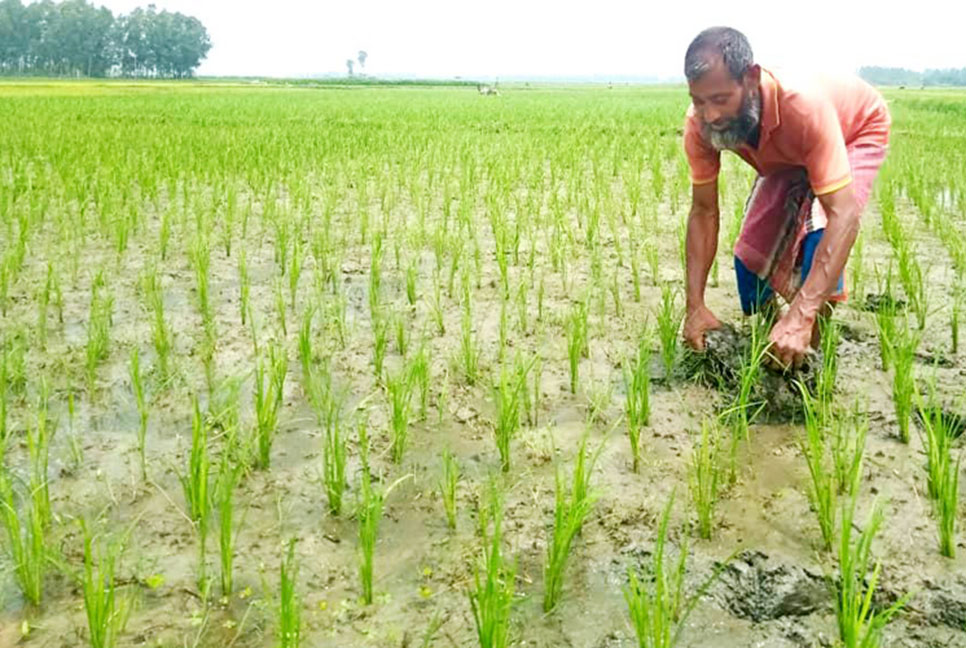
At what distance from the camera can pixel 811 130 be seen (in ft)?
8.27

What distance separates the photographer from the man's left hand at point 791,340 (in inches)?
94.7

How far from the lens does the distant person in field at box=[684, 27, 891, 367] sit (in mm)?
2422

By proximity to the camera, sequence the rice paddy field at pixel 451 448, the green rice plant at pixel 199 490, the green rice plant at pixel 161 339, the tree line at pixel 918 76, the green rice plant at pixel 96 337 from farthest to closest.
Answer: the tree line at pixel 918 76, the green rice plant at pixel 161 339, the green rice plant at pixel 96 337, the green rice plant at pixel 199 490, the rice paddy field at pixel 451 448

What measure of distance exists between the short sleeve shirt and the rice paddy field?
0.47 m

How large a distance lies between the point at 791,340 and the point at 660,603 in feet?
4.15

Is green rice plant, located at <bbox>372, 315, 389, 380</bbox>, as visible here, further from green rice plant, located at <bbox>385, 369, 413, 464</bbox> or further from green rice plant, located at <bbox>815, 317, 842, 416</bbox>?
green rice plant, located at <bbox>815, 317, 842, 416</bbox>

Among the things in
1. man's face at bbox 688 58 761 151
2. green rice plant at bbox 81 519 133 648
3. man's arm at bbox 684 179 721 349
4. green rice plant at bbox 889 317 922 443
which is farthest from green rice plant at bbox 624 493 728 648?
man's face at bbox 688 58 761 151

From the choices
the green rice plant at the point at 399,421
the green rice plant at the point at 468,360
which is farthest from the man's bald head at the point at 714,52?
the green rice plant at the point at 399,421

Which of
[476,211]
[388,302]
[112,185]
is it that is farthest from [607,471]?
[112,185]

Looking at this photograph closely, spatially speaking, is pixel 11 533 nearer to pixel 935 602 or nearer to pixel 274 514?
pixel 274 514

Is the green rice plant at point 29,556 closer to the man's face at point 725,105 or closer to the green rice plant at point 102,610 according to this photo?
the green rice plant at point 102,610

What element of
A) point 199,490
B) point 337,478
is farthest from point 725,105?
point 199,490

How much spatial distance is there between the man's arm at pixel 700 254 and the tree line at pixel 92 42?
8057cm

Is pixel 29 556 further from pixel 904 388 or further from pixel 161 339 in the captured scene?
pixel 904 388
